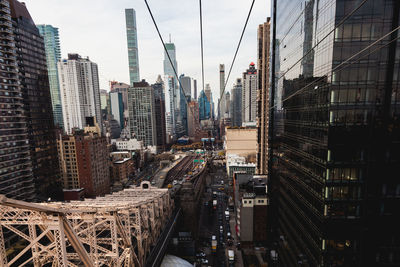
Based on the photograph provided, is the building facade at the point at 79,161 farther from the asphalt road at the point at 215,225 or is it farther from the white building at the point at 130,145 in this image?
the white building at the point at 130,145

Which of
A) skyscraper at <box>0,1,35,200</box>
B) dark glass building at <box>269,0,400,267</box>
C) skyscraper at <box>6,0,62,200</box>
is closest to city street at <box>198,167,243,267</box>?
dark glass building at <box>269,0,400,267</box>

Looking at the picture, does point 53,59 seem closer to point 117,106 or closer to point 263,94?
point 117,106

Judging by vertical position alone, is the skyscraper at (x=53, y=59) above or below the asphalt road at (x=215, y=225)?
above

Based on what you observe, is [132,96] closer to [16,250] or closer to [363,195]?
[16,250]

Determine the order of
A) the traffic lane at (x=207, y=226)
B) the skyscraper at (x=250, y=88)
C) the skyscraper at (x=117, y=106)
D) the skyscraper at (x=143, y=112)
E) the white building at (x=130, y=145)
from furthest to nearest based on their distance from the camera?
the skyscraper at (x=117, y=106) < the skyscraper at (x=143, y=112) < the skyscraper at (x=250, y=88) < the white building at (x=130, y=145) < the traffic lane at (x=207, y=226)

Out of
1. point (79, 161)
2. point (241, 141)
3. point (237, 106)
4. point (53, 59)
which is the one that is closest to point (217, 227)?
point (79, 161)

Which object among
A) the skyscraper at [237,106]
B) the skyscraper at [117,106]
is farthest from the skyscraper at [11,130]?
the skyscraper at [237,106]

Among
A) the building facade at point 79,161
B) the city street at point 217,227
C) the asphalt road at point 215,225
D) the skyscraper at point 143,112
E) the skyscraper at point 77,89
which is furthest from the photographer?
the skyscraper at point 77,89
